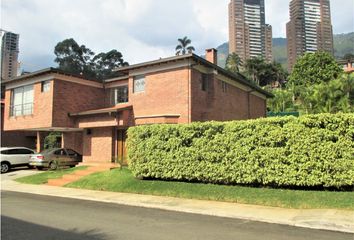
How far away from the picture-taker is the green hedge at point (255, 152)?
11773mm

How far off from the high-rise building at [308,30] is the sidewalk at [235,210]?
12148 centimetres

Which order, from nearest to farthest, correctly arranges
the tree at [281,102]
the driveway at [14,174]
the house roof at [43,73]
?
the driveway at [14,174]
the house roof at [43,73]
the tree at [281,102]

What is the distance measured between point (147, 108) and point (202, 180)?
792 cm

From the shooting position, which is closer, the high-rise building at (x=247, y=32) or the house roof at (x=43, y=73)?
the house roof at (x=43, y=73)

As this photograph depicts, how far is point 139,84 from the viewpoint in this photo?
72.6 ft

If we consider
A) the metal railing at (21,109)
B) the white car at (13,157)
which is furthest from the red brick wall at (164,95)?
the white car at (13,157)

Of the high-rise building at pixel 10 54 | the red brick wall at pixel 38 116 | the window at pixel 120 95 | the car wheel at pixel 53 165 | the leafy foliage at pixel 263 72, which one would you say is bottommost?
the car wheel at pixel 53 165

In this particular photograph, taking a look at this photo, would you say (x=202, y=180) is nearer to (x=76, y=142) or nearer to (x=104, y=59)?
(x=76, y=142)

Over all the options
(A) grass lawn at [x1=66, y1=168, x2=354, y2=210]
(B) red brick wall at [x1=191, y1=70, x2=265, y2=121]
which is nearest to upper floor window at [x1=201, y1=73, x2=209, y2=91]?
(B) red brick wall at [x1=191, y1=70, x2=265, y2=121]

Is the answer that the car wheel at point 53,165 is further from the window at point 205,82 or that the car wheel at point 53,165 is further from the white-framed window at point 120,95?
the window at point 205,82

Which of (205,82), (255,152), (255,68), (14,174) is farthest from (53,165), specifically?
(255,68)

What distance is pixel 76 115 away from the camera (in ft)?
77.4

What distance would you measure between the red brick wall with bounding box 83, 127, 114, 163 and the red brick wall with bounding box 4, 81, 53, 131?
2.80 m

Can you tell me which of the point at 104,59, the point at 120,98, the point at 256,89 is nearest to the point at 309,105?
the point at 256,89
